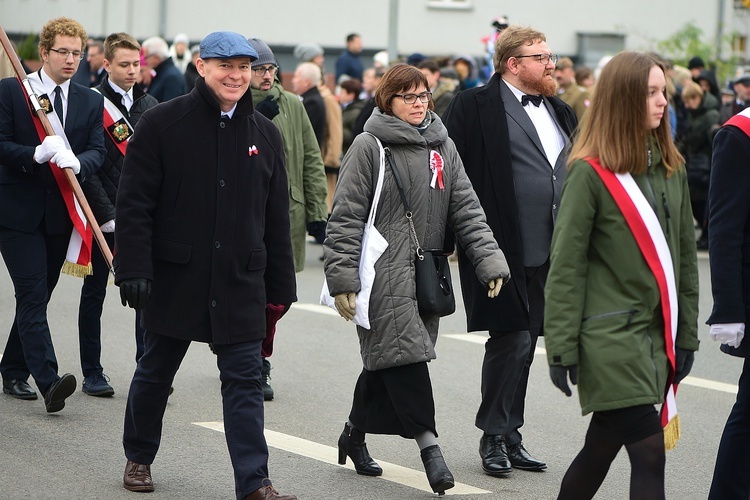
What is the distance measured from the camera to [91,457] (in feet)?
20.6

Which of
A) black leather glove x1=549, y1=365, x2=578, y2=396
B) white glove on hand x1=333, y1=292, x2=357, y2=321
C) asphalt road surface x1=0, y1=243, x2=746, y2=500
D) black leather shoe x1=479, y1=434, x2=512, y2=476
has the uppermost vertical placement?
black leather glove x1=549, y1=365, x2=578, y2=396

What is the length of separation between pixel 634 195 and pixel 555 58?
222cm

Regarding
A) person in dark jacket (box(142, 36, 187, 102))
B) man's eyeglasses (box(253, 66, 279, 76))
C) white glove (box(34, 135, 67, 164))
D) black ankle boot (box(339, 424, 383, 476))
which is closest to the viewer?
black ankle boot (box(339, 424, 383, 476))

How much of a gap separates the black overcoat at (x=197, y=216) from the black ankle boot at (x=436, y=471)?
907mm

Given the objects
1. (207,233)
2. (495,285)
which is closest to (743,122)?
(495,285)

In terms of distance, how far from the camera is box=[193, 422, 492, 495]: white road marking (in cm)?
599

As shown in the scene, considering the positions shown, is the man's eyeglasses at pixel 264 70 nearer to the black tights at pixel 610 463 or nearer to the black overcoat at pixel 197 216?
the black overcoat at pixel 197 216

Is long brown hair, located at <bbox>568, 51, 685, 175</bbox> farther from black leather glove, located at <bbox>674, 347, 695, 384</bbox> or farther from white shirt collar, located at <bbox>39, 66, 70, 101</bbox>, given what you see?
white shirt collar, located at <bbox>39, 66, 70, 101</bbox>

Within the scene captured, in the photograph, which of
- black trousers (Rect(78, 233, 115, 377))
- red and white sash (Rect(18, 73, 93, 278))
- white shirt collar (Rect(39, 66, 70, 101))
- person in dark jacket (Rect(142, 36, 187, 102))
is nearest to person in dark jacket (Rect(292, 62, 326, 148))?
person in dark jacket (Rect(142, 36, 187, 102))

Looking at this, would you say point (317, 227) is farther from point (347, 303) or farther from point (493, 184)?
point (347, 303)

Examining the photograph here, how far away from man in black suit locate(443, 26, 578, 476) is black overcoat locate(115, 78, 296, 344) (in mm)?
1308

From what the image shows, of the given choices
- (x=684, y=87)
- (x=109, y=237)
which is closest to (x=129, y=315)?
(x=109, y=237)

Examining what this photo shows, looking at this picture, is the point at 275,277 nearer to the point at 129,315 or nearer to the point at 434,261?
the point at 434,261

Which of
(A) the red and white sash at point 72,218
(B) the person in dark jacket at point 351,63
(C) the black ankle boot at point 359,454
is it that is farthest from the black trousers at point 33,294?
(B) the person in dark jacket at point 351,63
